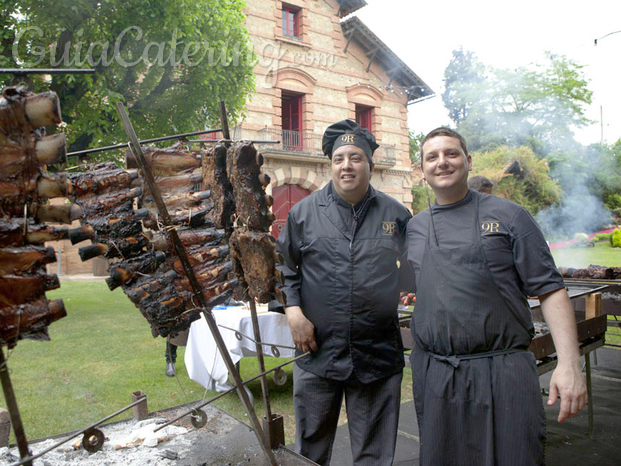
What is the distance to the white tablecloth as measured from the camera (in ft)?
14.2

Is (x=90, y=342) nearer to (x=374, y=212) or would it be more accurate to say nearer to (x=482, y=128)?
(x=374, y=212)

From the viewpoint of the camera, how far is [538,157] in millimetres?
19141

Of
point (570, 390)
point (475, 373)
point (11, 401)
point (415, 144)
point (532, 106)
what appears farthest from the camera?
point (415, 144)

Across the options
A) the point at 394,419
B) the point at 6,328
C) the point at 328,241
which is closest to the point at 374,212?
the point at 328,241

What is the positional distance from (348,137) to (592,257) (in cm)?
1125

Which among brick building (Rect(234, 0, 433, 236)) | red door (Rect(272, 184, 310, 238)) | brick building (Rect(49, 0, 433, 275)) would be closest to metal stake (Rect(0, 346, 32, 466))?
brick building (Rect(49, 0, 433, 275))

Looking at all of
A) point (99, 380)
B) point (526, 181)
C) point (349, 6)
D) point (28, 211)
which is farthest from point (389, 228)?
point (526, 181)

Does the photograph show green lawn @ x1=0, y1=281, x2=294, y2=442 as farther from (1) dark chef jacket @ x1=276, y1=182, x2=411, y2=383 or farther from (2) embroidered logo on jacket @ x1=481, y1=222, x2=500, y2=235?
(2) embroidered logo on jacket @ x1=481, y1=222, x2=500, y2=235

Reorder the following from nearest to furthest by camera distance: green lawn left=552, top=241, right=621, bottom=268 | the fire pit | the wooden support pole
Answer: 1. the fire pit
2. the wooden support pole
3. green lawn left=552, top=241, right=621, bottom=268

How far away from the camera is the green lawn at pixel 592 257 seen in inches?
376

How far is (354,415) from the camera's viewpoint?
93.0 inches

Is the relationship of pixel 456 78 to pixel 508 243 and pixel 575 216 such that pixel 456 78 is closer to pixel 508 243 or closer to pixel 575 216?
pixel 575 216

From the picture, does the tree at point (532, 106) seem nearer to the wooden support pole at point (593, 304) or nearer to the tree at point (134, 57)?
the tree at point (134, 57)

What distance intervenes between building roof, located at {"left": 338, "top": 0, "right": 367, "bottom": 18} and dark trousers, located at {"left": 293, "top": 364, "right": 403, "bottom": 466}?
16429mm
